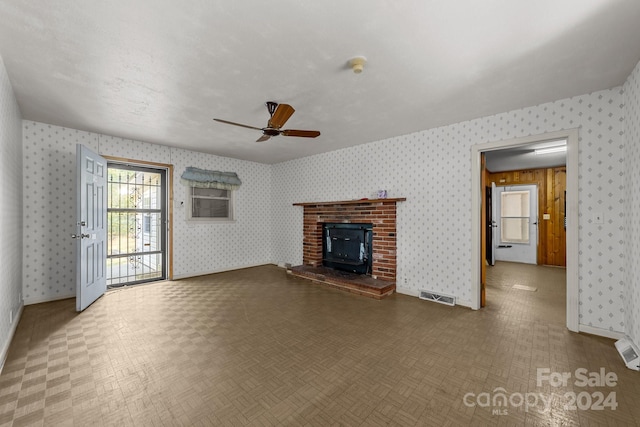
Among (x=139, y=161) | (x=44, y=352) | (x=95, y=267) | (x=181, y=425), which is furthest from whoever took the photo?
(x=139, y=161)

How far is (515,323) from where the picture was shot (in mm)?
3027

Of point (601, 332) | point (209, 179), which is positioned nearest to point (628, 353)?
point (601, 332)

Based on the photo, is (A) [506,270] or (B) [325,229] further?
(A) [506,270]

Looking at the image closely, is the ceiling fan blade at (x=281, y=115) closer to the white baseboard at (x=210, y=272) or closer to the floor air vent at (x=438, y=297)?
the floor air vent at (x=438, y=297)

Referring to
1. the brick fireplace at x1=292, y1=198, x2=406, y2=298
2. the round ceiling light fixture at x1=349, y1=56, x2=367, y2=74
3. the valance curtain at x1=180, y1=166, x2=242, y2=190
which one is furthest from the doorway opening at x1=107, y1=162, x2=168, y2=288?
the round ceiling light fixture at x1=349, y1=56, x2=367, y2=74

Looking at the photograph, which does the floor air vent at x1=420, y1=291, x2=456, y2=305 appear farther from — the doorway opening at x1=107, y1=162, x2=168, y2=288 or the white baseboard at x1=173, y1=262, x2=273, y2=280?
the doorway opening at x1=107, y1=162, x2=168, y2=288

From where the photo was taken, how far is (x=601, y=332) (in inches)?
106

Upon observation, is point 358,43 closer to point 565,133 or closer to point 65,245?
point 565,133

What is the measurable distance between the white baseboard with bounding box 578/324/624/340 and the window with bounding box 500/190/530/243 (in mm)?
4748

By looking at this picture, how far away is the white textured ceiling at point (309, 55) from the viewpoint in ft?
5.37

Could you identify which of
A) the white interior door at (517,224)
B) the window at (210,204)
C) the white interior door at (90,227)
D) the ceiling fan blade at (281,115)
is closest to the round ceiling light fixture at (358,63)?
the ceiling fan blade at (281,115)

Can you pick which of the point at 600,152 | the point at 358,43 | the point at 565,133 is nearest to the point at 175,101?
the point at 358,43

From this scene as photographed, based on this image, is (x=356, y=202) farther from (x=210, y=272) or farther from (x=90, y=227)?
(x=90, y=227)

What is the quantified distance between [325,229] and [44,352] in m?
4.05
